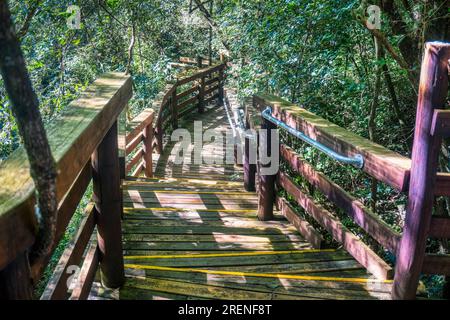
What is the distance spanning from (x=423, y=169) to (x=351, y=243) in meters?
0.97

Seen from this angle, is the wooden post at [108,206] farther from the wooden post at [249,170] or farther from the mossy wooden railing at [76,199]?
the wooden post at [249,170]

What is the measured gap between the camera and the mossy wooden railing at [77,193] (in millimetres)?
976

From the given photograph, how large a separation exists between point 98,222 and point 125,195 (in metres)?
1.94

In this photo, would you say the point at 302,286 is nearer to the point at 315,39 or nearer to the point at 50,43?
the point at 315,39

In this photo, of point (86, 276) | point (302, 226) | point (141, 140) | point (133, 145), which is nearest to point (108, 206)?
point (86, 276)

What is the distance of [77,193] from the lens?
6.10 ft

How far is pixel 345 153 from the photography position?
237 cm

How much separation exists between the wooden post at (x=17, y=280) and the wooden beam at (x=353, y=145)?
4.99 feet

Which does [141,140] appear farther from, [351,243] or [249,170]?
[351,243]

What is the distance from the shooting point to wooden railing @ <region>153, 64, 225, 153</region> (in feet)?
27.4

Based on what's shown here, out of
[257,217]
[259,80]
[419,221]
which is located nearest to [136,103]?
[259,80]

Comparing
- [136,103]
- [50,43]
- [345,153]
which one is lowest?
[136,103]

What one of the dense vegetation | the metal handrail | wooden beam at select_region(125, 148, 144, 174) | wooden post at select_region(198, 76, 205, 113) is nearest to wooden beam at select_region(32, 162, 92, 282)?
the metal handrail

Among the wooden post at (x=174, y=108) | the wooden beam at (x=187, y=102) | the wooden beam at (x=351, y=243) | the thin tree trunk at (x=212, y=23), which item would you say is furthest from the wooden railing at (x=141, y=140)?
the thin tree trunk at (x=212, y=23)
